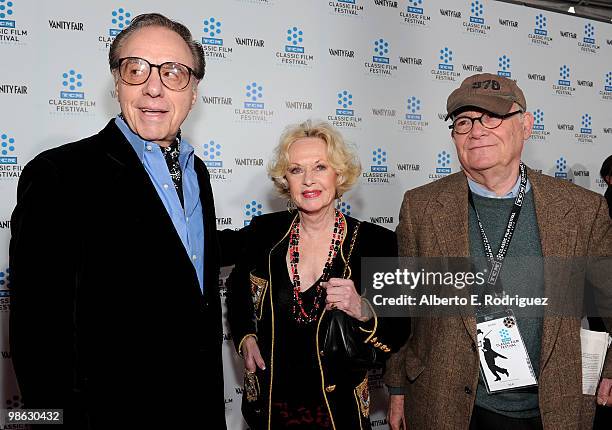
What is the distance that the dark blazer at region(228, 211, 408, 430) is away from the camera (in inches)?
77.6

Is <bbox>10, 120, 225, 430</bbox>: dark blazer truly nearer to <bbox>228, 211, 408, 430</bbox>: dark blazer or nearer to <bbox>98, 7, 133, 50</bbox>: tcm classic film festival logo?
<bbox>228, 211, 408, 430</bbox>: dark blazer

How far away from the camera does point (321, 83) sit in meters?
3.45

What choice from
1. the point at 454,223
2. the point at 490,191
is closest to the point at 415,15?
the point at 490,191

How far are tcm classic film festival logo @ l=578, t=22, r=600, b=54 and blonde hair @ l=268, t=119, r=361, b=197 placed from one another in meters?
3.07

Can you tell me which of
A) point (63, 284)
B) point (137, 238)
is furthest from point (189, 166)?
point (63, 284)

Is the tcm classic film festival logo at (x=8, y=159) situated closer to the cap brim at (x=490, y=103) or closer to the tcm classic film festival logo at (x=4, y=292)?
the tcm classic film festival logo at (x=4, y=292)

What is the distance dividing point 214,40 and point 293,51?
51cm

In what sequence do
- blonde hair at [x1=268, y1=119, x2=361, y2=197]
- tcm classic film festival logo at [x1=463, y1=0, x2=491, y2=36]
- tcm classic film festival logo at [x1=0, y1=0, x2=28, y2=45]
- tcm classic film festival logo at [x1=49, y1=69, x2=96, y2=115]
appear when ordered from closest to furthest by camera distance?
blonde hair at [x1=268, y1=119, x2=361, y2=197]
tcm classic film festival logo at [x1=0, y1=0, x2=28, y2=45]
tcm classic film festival logo at [x1=49, y1=69, x2=96, y2=115]
tcm classic film festival logo at [x1=463, y1=0, x2=491, y2=36]

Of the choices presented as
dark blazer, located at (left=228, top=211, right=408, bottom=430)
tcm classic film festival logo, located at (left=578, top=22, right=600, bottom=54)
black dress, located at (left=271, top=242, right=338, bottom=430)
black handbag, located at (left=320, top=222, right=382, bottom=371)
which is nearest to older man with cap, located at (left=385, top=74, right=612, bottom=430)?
dark blazer, located at (left=228, top=211, right=408, bottom=430)

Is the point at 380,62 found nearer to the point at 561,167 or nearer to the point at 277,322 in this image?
→ the point at 561,167

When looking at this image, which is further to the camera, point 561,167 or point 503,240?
point 561,167

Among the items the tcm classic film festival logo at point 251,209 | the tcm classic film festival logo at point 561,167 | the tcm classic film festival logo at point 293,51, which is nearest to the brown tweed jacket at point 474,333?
the tcm classic film festival logo at point 251,209

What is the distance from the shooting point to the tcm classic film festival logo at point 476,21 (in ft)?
12.8

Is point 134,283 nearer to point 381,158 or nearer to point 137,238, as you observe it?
point 137,238
